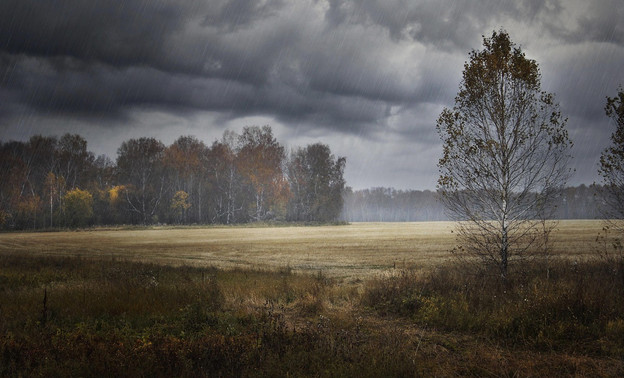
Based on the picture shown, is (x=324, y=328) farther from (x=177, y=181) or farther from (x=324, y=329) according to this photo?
(x=177, y=181)

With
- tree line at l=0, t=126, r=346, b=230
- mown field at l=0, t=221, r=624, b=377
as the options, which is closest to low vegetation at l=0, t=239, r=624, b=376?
mown field at l=0, t=221, r=624, b=377

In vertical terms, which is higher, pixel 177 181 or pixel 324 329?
pixel 177 181

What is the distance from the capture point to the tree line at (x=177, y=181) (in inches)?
2970

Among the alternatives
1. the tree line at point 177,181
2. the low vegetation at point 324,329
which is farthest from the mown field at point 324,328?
the tree line at point 177,181

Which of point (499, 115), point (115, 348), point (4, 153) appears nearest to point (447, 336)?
point (115, 348)

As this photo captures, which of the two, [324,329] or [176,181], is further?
[176,181]

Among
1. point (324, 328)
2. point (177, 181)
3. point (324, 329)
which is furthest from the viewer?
point (177, 181)

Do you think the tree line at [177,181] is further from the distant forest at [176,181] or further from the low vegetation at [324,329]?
the low vegetation at [324,329]

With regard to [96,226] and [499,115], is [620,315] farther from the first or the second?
[96,226]

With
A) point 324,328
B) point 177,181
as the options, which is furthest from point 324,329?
point 177,181

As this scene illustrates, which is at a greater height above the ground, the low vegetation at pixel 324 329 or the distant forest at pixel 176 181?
the distant forest at pixel 176 181

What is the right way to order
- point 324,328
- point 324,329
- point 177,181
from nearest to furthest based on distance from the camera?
point 324,329 < point 324,328 < point 177,181

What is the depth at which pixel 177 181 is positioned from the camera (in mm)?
84688

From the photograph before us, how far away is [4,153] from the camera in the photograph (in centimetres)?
8012
